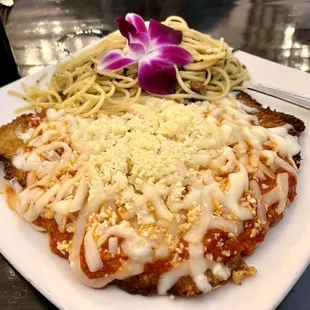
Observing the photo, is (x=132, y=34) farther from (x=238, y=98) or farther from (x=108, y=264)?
(x=108, y=264)

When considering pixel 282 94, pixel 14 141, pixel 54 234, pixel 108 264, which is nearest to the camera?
pixel 108 264

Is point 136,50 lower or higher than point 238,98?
higher

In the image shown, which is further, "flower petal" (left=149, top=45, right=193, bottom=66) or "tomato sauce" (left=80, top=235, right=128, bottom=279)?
"flower petal" (left=149, top=45, right=193, bottom=66)

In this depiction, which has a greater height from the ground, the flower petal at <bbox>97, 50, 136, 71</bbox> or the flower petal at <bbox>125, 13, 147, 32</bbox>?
the flower petal at <bbox>125, 13, 147, 32</bbox>

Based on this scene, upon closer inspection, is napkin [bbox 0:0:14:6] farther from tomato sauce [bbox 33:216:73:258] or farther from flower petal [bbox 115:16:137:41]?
tomato sauce [bbox 33:216:73:258]

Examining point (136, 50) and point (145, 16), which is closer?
A: point (136, 50)

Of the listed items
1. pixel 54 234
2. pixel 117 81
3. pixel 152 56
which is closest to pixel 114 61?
pixel 117 81

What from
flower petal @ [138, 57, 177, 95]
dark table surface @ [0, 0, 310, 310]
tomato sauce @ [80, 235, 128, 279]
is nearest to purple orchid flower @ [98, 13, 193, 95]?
flower petal @ [138, 57, 177, 95]

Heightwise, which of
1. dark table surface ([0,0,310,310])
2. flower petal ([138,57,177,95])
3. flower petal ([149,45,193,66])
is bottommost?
dark table surface ([0,0,310,310])
